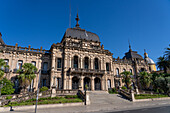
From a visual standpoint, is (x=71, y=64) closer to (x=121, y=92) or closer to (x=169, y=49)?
(x=121, y=92)

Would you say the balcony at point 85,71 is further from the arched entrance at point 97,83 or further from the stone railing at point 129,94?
the stone railing at point 129,94

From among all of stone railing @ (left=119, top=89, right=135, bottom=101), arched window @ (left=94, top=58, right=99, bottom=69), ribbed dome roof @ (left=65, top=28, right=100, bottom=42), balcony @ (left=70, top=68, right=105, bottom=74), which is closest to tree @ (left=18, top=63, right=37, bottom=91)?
balcony @ (left=70, top=68, right=105, bottom=74)

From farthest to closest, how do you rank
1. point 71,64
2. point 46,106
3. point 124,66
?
point 124,66 < point 71,64 < point 46,106

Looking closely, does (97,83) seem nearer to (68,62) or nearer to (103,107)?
(68,62)

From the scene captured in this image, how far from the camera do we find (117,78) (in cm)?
3656

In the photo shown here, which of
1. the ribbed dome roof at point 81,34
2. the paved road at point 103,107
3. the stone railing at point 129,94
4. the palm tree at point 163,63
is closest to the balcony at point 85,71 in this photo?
the stone railing at point 129,94

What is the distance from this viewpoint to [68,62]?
1139 inches

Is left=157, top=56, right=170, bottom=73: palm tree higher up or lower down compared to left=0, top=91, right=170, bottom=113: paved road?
higher up

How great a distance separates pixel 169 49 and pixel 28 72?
133 ft

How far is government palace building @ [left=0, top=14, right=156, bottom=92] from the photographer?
2688 cm

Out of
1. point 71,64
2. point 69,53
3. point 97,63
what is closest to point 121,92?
point 97,63

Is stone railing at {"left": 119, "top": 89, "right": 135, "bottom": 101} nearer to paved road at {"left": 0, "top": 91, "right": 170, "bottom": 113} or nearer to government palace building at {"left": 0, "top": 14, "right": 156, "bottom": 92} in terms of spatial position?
paved road at {"left": 0, "top": 91, "right": 170, "bottom": 113}

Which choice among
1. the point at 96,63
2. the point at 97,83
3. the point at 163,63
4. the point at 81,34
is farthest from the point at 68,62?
the point at 163,63

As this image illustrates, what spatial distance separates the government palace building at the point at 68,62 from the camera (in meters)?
26.9
